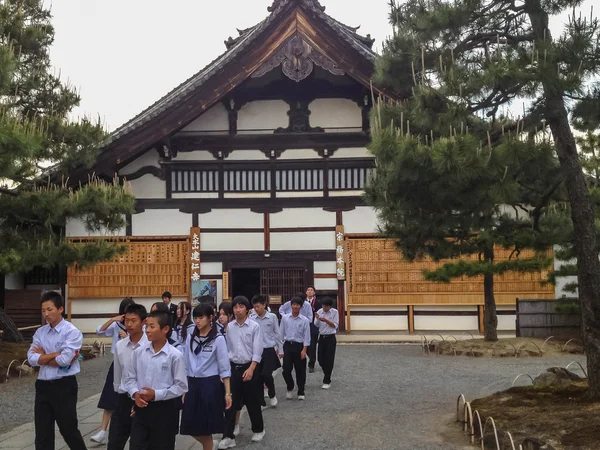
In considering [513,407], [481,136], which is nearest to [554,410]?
[513,407]

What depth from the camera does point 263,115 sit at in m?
17.3

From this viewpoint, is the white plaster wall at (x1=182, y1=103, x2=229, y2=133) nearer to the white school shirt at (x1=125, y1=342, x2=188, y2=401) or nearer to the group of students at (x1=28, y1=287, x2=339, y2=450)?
the group of students at (x1=28, y1=287, x2=339, y2=450)

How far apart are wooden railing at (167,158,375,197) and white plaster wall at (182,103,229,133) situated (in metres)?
1.03

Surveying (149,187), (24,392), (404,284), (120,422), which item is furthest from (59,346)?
(404,284)

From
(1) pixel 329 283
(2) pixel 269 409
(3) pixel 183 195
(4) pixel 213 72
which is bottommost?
(2) pixel 269 409

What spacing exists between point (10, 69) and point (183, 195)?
32.1 ft

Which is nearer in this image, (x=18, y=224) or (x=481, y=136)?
(x=481, y=136)

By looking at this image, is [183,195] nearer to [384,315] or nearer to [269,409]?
[384,315]

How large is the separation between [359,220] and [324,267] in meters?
1.62

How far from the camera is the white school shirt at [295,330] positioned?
374 inches

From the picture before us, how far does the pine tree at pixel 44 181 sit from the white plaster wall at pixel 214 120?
507 cm

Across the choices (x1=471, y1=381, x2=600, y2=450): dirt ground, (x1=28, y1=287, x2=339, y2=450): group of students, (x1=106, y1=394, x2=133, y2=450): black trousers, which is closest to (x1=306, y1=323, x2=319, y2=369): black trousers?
(x1=28, y1=287, x2=339, y2=450): group of students

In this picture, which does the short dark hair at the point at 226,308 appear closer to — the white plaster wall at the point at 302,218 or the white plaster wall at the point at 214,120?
the white plaster wall at the point at 302,218

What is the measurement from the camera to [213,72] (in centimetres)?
1583
